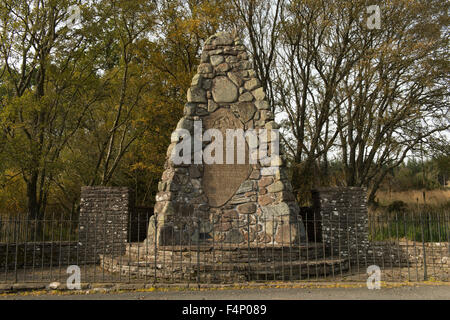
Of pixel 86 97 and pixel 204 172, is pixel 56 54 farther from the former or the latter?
pixel 204 172

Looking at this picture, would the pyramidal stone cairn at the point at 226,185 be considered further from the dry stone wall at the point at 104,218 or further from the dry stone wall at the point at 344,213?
the dry stone wall at the point at 104,218

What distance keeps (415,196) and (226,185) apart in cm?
1510

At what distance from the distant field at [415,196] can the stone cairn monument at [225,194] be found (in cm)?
1191

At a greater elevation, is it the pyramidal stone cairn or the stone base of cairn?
the pyramidal stone cairn

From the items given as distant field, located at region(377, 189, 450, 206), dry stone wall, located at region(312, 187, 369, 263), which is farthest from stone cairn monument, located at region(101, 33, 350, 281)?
distant field, located at region(377, 189, 450, 206)

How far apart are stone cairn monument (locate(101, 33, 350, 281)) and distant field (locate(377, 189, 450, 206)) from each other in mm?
11907

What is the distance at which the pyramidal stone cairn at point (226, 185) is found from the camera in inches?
367

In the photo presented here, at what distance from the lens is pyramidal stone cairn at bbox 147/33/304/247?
9328 millimetres

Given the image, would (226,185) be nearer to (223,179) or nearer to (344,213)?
(223,179)

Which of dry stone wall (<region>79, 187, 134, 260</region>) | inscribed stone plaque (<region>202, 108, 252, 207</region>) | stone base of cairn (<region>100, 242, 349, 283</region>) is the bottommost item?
stone base of cairn (<region>100, 242, 349, 283</region>)

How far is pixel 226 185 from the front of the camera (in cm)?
982

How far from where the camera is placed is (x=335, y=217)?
35.9 feet

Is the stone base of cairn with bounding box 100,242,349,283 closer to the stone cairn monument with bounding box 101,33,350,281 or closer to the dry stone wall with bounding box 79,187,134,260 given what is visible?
the stone cairn monument with bounding box 101,33,350,281

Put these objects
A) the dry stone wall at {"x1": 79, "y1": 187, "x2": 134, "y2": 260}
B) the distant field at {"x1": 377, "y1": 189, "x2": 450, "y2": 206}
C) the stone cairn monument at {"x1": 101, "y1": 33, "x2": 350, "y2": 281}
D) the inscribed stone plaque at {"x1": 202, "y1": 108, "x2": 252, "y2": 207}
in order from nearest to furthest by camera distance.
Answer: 1. the stone cairn monument at {"x1": 101, "y1": 33, "x2": 350, "y2": 281}
2. the inscribed stone plaque at {"x1": 202, "y1": 108, "x2": 252, "y2": 207}
3. the dry stone wall at {"x1": 79, "y1": 187, "x2": 134, "y2": 260}
4. the distant field at {"x1": 377, "y1": 189, "x2": 450, "y2": 206}
